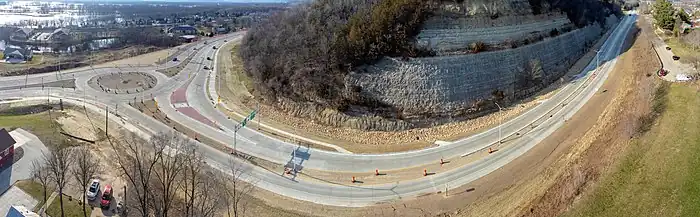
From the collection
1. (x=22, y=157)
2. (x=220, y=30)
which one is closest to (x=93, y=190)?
(x=22, y=157)

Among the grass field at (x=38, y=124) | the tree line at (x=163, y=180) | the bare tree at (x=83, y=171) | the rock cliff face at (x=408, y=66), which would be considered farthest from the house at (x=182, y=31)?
the bare tree at (x=83, y=171)

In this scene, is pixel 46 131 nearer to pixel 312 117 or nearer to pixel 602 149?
pixel 312 117

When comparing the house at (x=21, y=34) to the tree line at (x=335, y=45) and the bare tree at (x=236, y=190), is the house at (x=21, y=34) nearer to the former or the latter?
the tree line at (x=335, y=45)

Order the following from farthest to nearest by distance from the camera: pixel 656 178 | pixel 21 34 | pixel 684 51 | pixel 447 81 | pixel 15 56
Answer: pixel 21 34 → pixel 15 56 → pixel 684 51 → pixel 447 81 → pixel 656 178

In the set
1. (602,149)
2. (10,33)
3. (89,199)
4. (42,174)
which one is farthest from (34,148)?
(10,33)

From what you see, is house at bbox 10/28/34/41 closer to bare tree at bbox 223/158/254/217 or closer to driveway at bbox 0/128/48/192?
driveway at bbox 0/128/48/192

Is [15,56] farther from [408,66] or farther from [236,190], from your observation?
[408,66]

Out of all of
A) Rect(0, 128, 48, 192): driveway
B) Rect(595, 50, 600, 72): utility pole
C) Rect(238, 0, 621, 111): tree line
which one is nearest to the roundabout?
Rect(0, 128, 48, 192): driveway
